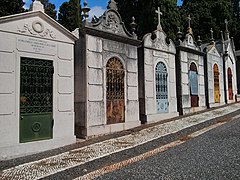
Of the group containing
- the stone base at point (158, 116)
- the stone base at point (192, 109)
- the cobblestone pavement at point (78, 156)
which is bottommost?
the cobblestone pavement at point (78, 156)

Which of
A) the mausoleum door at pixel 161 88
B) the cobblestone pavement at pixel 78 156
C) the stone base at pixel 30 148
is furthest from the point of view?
the mausoleum door at pixel 161 88

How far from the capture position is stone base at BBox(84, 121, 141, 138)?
7738mm

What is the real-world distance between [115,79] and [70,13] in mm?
14920

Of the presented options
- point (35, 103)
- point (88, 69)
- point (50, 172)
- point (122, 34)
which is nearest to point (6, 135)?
point (35, 103)

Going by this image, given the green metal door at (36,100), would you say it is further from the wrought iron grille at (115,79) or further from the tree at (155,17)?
the tree at (155,17)

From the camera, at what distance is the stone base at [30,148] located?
5.80 metres

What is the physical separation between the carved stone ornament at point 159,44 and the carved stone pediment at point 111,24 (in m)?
1.87

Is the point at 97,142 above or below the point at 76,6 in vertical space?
below

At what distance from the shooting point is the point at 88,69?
7930 mm

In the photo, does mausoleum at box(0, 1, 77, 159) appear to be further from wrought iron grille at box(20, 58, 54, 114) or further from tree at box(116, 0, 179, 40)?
tree at box(116, 0, 179, 40)

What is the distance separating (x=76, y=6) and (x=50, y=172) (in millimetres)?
19334

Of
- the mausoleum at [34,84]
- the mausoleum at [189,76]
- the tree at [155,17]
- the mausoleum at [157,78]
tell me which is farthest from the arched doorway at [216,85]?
the mausoleum at [34,84]

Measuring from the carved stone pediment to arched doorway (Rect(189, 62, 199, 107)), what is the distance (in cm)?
521

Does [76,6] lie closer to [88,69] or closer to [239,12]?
[88,69]
